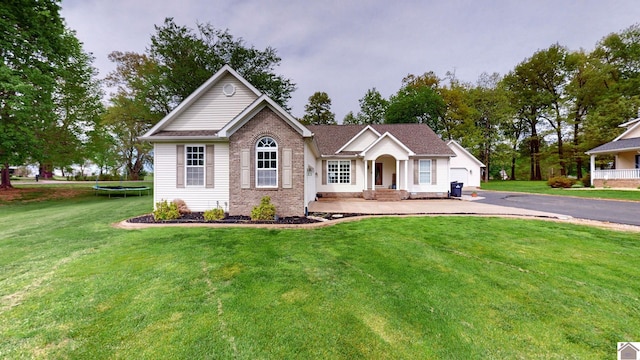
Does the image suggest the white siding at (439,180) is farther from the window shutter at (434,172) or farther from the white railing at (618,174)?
the white railing at (618,174)

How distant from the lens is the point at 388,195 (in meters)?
16.4

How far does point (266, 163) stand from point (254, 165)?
0.50 meters

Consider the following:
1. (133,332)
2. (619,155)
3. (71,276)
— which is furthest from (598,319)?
(619,155)

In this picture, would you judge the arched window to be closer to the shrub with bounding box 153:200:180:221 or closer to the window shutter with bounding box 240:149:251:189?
the window shutter with bounding box 240:149:251:189

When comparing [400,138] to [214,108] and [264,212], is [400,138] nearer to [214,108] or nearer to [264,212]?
[214,108]

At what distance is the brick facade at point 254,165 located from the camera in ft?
32.3

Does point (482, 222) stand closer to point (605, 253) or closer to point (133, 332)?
point (605, 253)

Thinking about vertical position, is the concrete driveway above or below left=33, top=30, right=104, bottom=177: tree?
below

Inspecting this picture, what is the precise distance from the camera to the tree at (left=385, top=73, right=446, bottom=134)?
37.2 metres

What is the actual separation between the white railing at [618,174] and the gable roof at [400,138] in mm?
16960

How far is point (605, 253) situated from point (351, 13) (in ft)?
49.8

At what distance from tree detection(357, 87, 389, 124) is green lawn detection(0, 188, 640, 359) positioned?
1527 inches

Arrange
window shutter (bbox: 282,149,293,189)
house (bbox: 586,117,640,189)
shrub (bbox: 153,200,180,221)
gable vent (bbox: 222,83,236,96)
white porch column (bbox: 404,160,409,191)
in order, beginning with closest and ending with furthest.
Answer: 1. shrub (bbox: 153,200,180,221)
2. window shutter (bbox: 282,149,293,189)
3. gable vent (bbox: 222,83,236,96)
4. white porch column (bbox: 404,160,409,191)
5. house (bbox: 586,117,640,189)

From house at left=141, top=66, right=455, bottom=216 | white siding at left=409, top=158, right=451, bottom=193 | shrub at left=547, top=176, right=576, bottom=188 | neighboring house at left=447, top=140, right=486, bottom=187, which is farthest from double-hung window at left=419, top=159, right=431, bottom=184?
shrub at left=547, top=176, right=576, bottom=188
